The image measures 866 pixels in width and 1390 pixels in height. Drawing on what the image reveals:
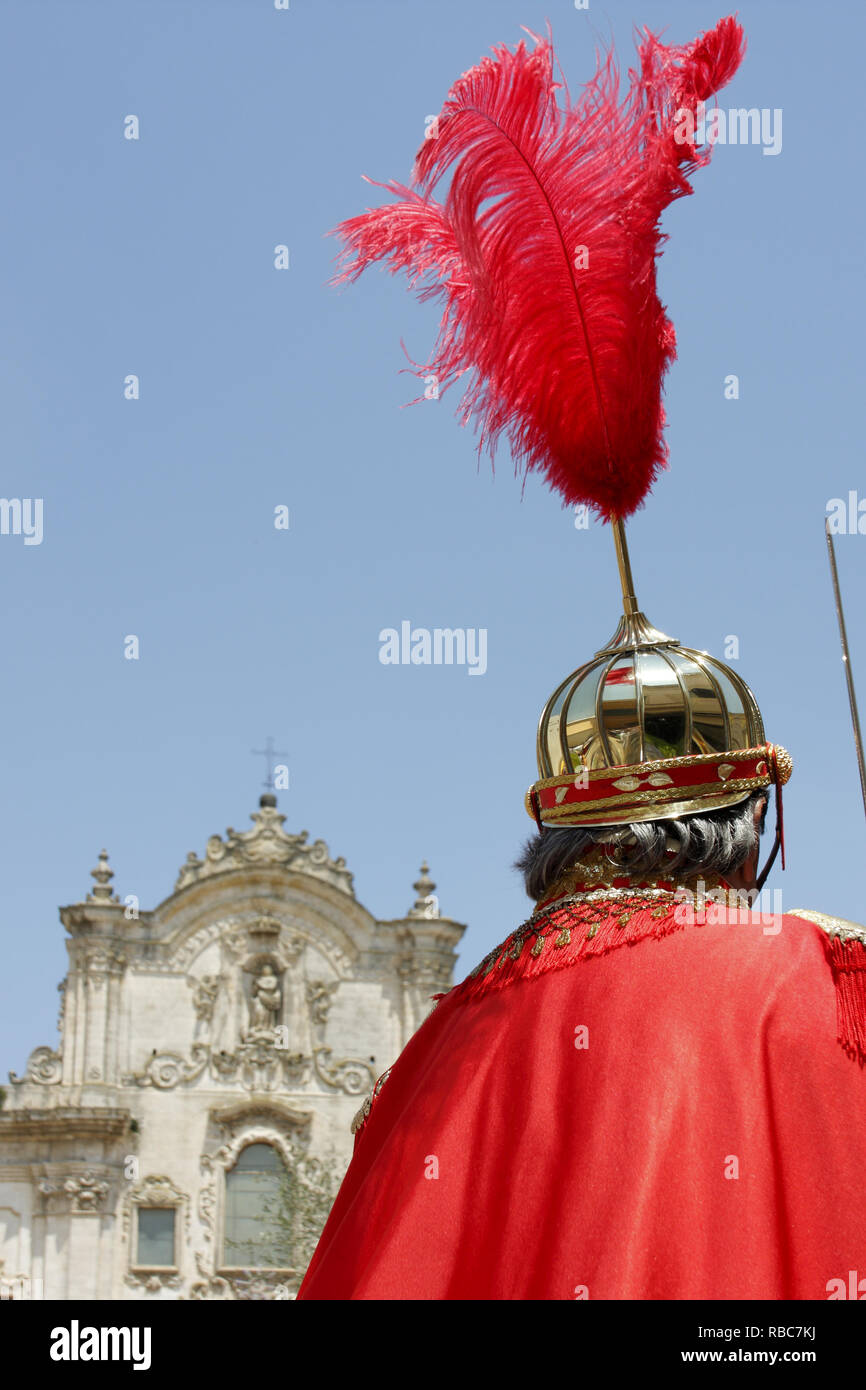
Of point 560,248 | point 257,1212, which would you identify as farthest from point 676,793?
point 257,1212

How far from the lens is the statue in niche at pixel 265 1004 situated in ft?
79.6

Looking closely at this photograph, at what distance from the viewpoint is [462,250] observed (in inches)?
130

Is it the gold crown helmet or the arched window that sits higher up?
the arched window

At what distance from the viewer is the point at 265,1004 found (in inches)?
958

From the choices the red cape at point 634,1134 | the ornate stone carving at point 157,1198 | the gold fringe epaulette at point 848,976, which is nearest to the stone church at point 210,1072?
the ornate stone carving at point 157,1198

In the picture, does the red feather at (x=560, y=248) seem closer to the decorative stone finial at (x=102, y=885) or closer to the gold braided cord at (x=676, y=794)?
the gold braided cord at (x=676, y=794)

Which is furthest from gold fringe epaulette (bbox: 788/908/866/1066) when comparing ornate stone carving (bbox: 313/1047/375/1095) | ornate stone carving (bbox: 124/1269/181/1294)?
ornate stone carving (bbox: 313/1047/375/1095)

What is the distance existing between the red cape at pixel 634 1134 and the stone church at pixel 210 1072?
2061 centimetres

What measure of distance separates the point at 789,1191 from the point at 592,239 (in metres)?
1.79

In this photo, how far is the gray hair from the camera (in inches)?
113

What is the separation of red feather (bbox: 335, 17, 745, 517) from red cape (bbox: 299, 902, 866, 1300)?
1.00m

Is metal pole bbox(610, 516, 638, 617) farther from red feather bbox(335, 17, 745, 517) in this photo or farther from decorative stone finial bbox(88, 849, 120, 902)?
decorative stone finial bbox(88, 849, 120, 902)

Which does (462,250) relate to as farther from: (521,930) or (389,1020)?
(389,1020)
